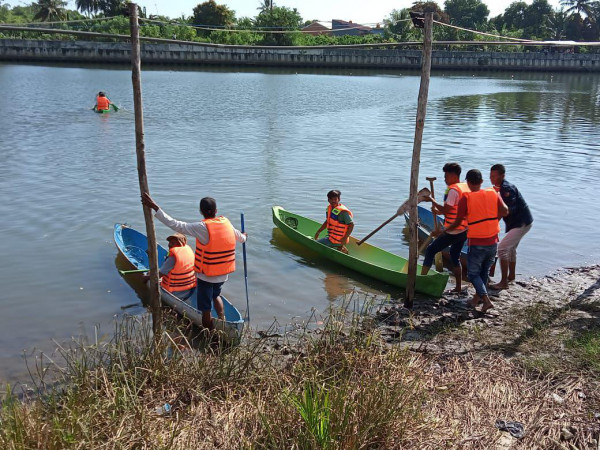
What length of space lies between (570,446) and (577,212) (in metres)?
11.1

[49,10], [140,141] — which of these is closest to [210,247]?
[140,141]

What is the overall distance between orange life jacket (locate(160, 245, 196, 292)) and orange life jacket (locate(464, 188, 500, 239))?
398 centimetres

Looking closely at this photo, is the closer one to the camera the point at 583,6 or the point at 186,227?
the point at 186,227

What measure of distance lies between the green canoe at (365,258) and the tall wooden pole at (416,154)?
1.14ft

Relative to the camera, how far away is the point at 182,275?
27.3ft

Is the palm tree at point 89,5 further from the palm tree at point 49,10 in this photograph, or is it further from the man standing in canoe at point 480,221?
the man standing in canoe at point 480,221

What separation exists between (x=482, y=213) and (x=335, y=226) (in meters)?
3.42

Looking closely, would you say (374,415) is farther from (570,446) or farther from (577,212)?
(577,212)

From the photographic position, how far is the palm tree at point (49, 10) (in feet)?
276

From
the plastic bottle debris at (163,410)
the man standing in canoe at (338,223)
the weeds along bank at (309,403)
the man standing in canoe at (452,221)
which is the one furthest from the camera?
the man standing in canoe at (338,223)

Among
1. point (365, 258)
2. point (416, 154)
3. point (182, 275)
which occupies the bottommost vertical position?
point (365, 258)

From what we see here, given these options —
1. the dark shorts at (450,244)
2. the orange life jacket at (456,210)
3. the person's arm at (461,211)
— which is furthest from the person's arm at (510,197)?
the person's arm at (461,211)

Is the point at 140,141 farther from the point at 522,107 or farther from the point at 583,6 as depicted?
the point at 583,6

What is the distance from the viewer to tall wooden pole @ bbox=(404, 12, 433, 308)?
310 inches
